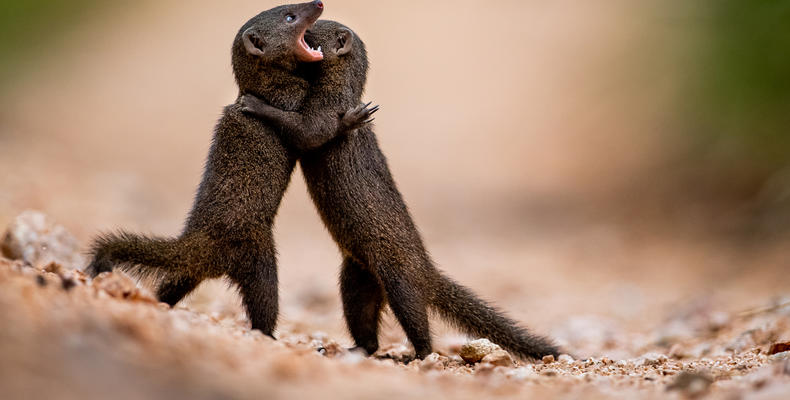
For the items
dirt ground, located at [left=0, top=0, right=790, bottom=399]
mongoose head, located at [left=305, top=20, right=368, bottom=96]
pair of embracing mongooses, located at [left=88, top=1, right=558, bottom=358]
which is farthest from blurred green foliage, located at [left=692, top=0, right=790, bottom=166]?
pair of embracing mongooses, located at [left=88, top=1, right=558, bottom=358]

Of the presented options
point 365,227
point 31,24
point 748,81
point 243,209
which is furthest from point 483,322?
point 31,24

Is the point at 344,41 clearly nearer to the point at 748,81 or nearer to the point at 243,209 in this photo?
the point at 243,209

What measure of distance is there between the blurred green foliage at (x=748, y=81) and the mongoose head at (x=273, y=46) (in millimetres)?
8218

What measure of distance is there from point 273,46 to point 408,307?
6.07ft

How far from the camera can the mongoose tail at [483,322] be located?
554 cm

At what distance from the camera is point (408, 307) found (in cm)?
521

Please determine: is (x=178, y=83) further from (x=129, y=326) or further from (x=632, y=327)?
(x=129, y=326)

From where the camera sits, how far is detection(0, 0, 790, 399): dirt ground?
3270 mm

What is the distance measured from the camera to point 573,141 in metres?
18.5

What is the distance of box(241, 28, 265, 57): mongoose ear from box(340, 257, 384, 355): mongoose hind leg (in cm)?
148

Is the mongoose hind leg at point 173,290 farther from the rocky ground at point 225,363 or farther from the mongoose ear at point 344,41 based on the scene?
the mongoose ear at point 344,41

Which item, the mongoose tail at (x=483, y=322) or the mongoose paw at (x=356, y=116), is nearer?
the mongoose paw at (x=356, y=116)

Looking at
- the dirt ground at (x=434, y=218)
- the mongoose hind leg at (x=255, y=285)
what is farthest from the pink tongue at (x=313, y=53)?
the dirt ground at (x=434, y=218)

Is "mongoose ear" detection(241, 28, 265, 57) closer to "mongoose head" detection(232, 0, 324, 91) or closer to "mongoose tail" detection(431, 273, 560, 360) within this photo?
"mongoose head" detection(232, 0, 324, 91)
